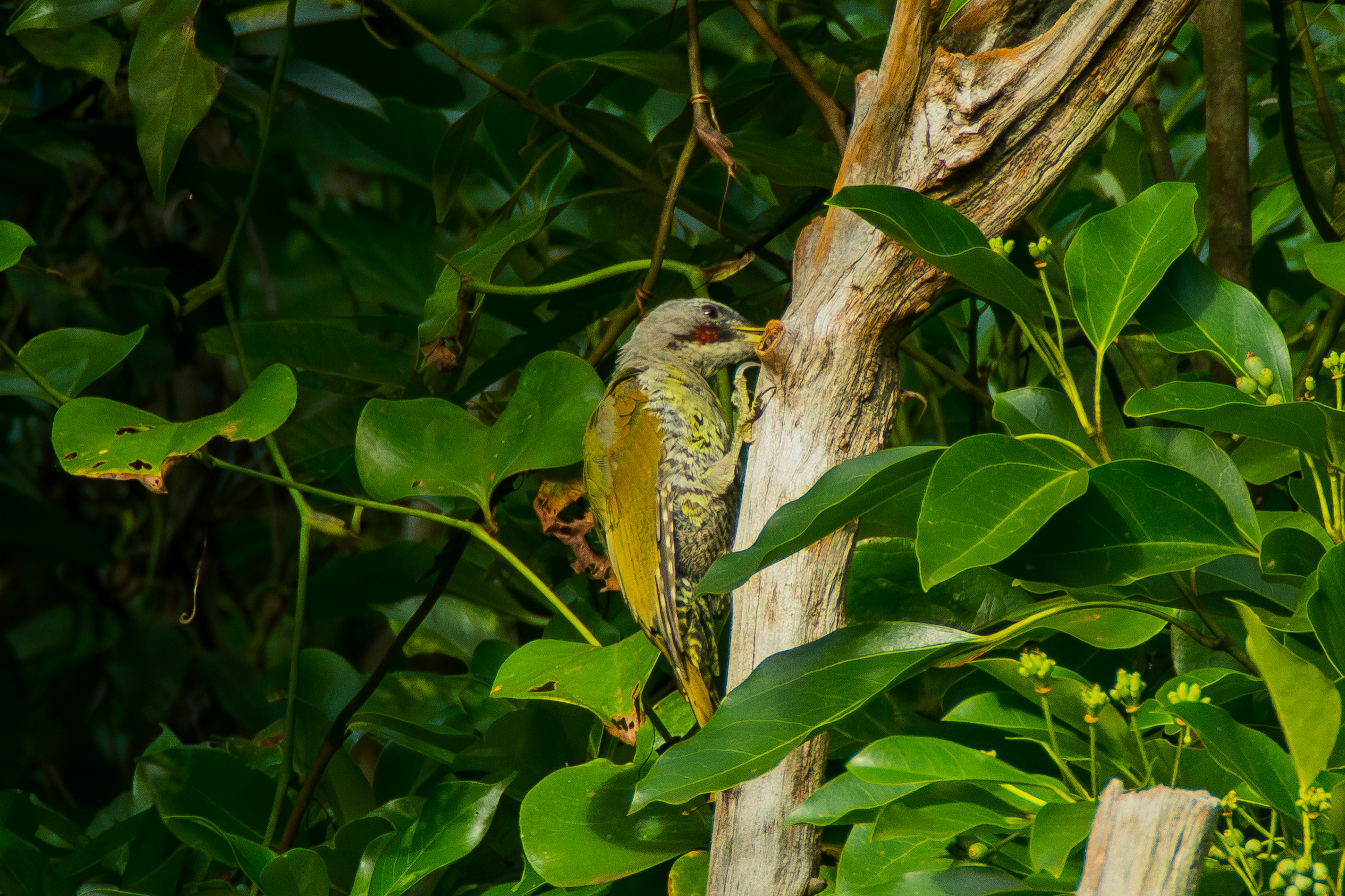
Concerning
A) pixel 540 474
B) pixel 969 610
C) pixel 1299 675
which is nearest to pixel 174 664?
pixel 540 474

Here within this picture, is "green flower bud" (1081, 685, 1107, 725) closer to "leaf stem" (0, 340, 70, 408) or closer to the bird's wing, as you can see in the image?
the bird's wing

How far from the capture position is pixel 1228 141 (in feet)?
4.27

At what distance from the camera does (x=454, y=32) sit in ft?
7.54

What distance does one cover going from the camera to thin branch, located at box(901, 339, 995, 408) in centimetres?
119

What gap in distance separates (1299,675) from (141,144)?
125cm

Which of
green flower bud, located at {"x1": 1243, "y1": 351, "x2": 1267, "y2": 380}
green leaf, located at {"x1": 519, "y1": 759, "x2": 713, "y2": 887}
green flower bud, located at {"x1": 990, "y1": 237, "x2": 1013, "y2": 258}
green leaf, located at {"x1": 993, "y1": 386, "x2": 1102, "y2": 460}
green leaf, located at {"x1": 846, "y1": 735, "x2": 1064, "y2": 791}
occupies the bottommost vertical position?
green leaf, located at {"x1": 519, "y1": 759, "x2": 713, "y2": 887}

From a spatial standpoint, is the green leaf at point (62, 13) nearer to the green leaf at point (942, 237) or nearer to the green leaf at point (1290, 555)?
the green leaf at point (942, 237)

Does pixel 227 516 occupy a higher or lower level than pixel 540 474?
lower

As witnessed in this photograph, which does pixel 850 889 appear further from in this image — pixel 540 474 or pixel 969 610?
pixel 540 474

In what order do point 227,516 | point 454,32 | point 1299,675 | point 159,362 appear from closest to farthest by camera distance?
point 1299,675 → point 159,362 → point 454,32 → point 227,516

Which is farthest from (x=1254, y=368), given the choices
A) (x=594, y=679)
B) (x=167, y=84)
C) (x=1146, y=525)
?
(x=167, y=84)

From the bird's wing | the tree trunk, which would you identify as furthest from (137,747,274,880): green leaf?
the tree trunk

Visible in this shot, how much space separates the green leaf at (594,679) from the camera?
0.87m

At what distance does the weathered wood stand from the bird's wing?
0.79m
